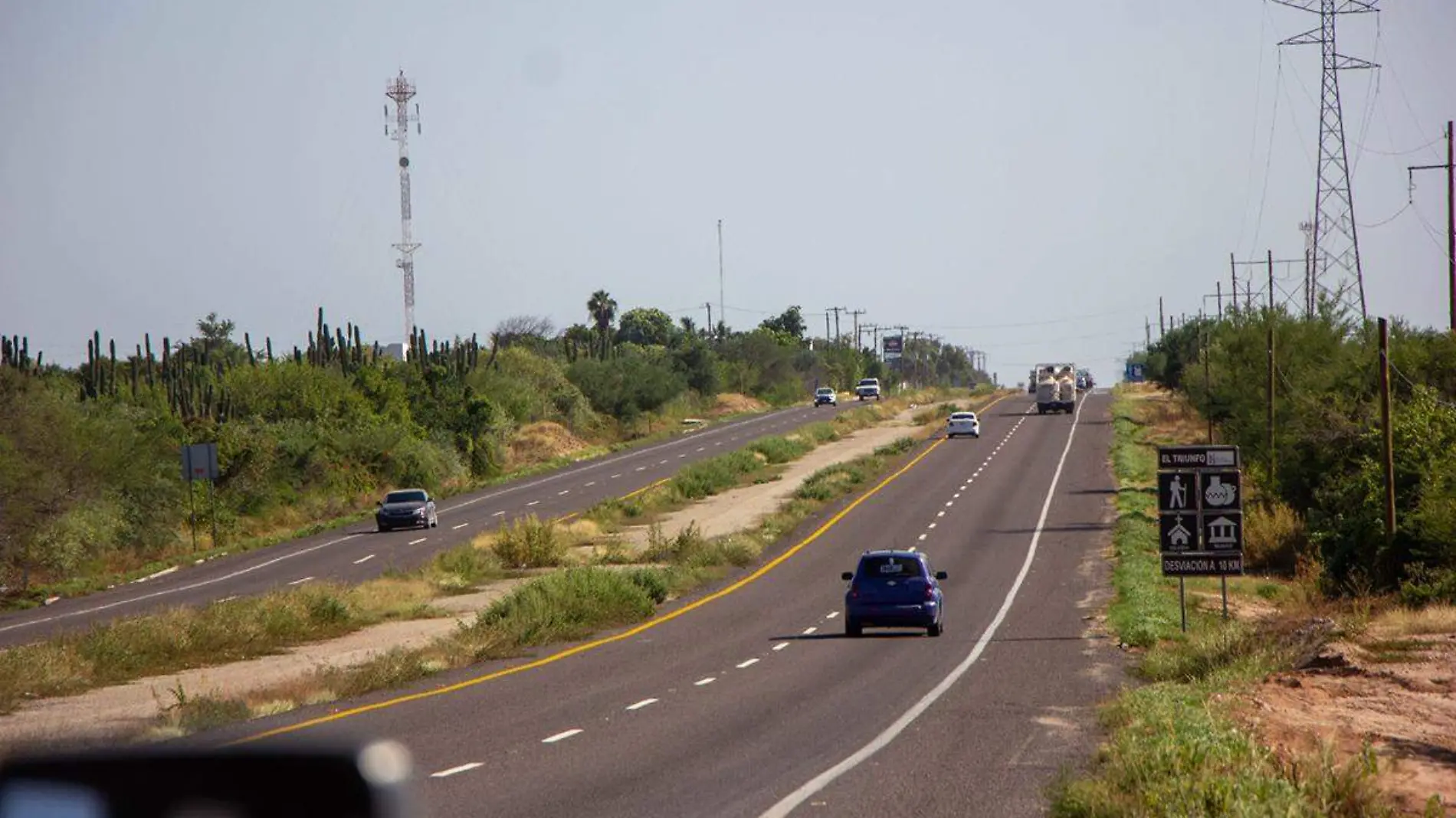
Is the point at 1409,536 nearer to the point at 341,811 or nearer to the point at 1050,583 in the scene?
the point at 1050,583

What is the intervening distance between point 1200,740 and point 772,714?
7.43 metres

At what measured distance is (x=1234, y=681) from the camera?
22266 millimetres

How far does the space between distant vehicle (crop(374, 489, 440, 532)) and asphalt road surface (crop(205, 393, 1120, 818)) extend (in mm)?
21886

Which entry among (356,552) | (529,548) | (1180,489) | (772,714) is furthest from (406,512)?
(772,714)

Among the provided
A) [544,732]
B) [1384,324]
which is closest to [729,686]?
[544,732]

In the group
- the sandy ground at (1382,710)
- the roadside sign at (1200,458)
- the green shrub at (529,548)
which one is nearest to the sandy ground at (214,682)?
the green shrub at (529,548)

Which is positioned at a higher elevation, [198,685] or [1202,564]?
[1202,564]

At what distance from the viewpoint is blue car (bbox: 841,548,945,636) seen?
107 ft

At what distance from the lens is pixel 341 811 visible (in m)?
3.04

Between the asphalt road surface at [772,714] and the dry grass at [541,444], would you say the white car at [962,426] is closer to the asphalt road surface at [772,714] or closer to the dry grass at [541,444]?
the dry grass at [541,444]

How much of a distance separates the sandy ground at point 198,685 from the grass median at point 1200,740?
915cm

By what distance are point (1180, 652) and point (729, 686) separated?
718 centimetres

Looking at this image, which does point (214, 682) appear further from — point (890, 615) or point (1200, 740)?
point (1200, 740)

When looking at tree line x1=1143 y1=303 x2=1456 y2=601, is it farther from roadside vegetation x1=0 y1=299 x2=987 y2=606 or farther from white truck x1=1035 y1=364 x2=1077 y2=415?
white truck x1=1035 y1=364 x2=1077 y2=415
